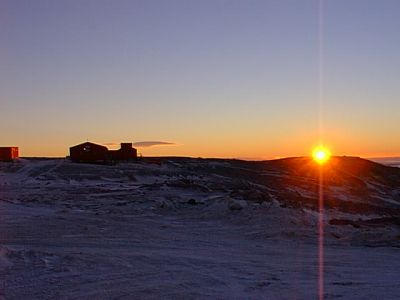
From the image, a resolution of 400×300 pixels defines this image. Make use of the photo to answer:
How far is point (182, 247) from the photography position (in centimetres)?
1327

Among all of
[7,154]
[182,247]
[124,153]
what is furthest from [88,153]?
[182,247]

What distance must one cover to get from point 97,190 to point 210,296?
20.4 meters

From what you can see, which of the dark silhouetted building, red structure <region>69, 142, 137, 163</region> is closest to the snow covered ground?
red structure <region>69, 142, 137, 163</region>

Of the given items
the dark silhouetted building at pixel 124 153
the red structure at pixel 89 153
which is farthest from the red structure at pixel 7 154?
the dark silhouetted building at pixel 124 153

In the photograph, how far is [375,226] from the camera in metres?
17.8

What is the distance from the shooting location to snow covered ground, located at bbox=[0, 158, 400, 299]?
9.01 meters

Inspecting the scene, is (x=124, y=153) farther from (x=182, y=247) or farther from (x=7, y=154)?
(x=182, y=247)

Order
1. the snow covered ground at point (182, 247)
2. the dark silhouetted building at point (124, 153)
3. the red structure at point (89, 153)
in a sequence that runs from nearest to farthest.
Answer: the snow covered ground at point (182, 247), the red structure at point (89, 153), the dark silhouetted building at point (124, 153)

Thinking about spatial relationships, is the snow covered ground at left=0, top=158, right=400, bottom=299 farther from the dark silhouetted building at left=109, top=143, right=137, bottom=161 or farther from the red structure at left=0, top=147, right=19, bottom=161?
the dark silhouetted building at left=109, top=143, right=137, bottom=161

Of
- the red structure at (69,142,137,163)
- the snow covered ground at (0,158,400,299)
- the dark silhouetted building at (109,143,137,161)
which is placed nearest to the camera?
the snow covered ground at (0,158,400,299)

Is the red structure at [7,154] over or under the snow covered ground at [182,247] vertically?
over

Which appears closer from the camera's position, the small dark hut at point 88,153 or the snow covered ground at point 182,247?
the snow covered ground at point 182,247

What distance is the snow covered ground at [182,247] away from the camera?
9008 mm

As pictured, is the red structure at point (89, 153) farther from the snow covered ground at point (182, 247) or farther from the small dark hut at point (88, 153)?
the snow covered ground at point (182, 247)
